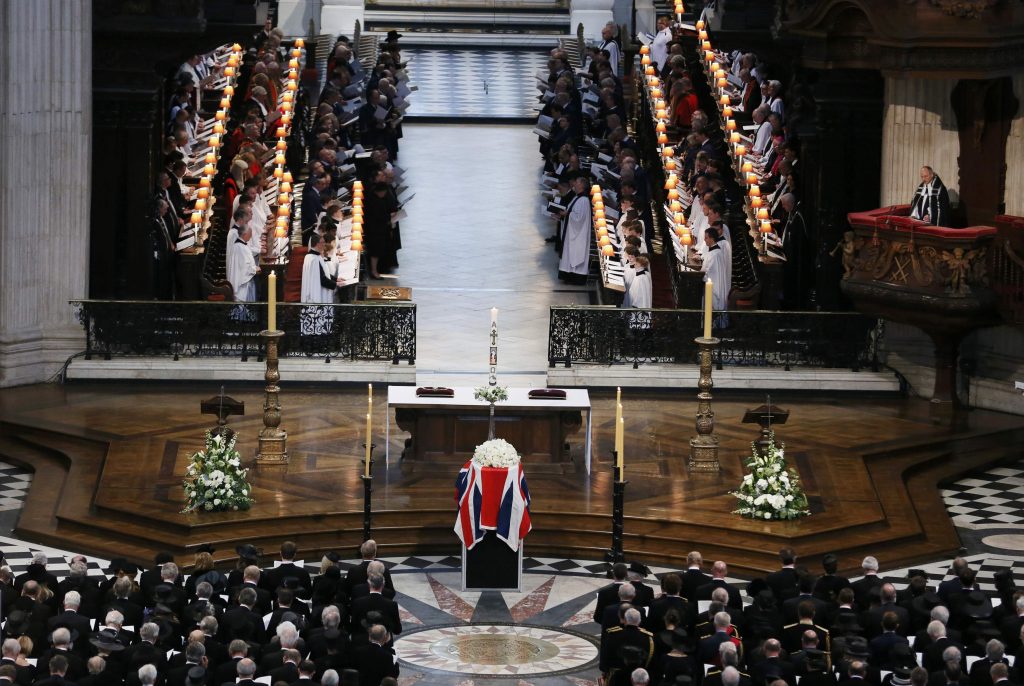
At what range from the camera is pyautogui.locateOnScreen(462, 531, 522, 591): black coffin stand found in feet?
66.4

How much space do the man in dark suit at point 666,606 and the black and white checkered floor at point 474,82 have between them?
23796mm

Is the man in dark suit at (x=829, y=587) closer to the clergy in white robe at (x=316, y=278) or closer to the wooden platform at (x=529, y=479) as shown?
the wooden platform at (x=529, y=479)

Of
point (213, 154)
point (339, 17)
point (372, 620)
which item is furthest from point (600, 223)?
point (339, 17)

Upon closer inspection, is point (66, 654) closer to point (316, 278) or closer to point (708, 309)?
point (708, 309)

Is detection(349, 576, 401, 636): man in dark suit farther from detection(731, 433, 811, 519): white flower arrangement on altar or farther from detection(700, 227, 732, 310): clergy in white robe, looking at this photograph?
detection(700, 227, 732, 310): clergy in white robe

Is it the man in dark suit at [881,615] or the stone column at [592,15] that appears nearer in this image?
the man in dark suit at [881,615]

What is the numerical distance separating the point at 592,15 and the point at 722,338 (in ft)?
56.5

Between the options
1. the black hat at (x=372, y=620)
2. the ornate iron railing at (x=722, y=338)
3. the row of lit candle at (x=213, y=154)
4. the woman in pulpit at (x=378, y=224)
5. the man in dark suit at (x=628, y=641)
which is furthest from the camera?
the woman in pulpit at (x=378, y=224)

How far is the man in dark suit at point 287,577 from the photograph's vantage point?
57.0 feet

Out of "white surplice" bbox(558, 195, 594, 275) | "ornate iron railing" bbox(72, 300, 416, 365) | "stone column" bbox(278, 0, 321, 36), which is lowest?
"ornate iron railing" bbox(72, 300, 416, 365)

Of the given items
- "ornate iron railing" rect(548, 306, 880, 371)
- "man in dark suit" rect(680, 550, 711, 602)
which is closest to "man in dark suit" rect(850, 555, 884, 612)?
"man in dark suit" rect(680, 550, 711, 602)

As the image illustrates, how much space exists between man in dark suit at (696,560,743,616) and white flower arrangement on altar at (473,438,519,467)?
3.25 meters

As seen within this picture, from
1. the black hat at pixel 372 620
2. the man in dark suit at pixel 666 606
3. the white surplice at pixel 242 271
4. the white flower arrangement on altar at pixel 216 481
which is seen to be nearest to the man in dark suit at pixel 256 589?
the black hat at pixel 372 620

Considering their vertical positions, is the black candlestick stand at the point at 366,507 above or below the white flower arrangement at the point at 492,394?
below
